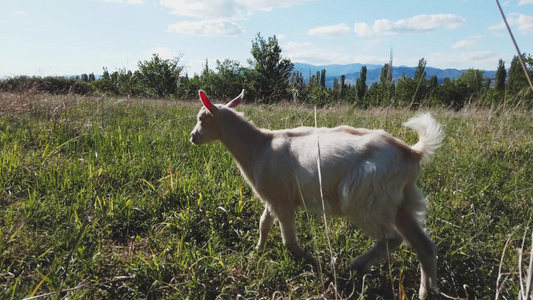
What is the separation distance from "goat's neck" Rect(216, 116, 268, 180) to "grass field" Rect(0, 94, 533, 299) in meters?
0.50

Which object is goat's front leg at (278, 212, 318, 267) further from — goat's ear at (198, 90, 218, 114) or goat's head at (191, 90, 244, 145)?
goat's ear at (198, 90, 218, 114)

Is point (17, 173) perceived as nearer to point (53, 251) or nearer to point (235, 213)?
point (53, 251)

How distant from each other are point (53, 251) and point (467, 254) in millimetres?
3360

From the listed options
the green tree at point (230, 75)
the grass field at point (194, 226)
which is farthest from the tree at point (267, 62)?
the grass field at point (194, 226)

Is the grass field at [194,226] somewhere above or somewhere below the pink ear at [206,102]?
below

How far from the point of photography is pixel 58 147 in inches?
179

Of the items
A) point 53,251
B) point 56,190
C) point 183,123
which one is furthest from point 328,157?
point 183,123

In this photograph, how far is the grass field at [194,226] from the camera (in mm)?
2652

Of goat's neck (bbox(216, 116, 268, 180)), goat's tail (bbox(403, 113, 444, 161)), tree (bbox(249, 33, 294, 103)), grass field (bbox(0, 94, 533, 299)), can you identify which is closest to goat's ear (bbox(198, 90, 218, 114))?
goat's neck (bbox(216, 116, 268, 180))

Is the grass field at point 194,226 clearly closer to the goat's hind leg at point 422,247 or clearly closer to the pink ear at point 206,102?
the goat's hind leg at point 422,247

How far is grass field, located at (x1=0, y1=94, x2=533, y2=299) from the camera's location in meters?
2.65

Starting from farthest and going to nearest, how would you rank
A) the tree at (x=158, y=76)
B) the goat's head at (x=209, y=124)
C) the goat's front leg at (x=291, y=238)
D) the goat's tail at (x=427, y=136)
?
1. the tree at (x=158, y=76)
2. the goat's head at (x=209, y=124)
3. the goat's front leg at (x=291, y=238)
4. the goat's tail at (x=427, y=136)

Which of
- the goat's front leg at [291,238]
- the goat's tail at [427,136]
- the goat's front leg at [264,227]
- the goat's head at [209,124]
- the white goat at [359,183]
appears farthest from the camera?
the goat's head at [209,124]

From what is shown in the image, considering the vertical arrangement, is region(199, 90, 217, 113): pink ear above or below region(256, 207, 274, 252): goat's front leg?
above
